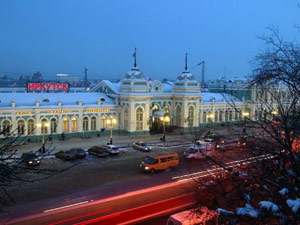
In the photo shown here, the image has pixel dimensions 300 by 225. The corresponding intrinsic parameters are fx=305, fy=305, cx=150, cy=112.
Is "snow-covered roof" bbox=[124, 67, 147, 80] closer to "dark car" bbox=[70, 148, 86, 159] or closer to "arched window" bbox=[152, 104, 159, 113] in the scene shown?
"arched window" bbox=[152, 104, 159, 113]

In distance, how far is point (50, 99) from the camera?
39.8 meters

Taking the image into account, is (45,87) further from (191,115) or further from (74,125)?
(191,115)

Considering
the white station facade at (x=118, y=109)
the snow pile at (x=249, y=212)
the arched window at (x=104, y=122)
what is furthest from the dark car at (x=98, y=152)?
the snow pile at (x=249, y=212)

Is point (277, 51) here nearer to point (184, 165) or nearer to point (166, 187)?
point (166, 187)

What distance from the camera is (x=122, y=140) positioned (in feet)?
131

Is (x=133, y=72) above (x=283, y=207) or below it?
above

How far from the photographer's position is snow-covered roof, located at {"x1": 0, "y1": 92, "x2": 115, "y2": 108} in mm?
37000

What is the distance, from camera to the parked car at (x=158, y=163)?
2567 centimetres

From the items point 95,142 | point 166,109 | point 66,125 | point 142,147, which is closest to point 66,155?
point 95,142

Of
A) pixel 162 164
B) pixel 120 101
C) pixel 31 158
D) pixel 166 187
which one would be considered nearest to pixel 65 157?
pixel 31 158

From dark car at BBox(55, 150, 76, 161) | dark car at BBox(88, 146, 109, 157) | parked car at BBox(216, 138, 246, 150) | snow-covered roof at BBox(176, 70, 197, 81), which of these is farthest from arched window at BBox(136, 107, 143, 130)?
parked car at BBox(216, 138, 246, 150)

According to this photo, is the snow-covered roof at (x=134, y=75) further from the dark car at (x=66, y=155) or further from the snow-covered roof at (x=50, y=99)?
the dark car at (x=66, y=155)

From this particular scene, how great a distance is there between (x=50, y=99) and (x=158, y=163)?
800 inches

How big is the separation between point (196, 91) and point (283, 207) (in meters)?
41.6
